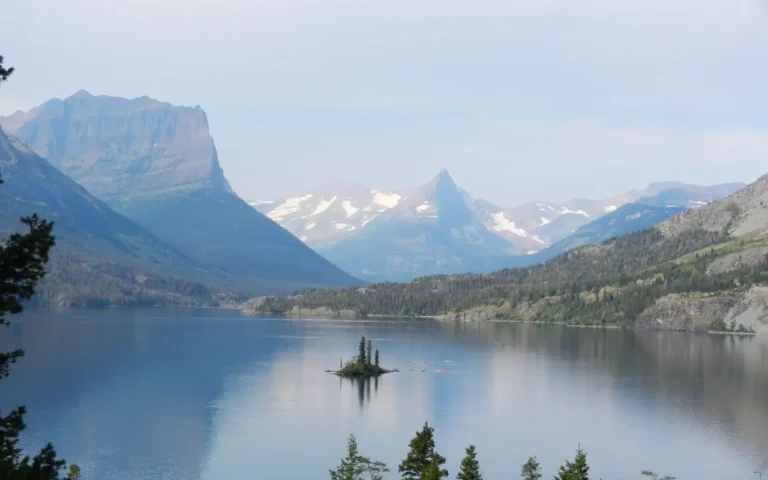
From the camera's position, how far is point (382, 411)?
114 m

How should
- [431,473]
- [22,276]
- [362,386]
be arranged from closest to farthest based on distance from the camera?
[22,276] < [431,473] < [362,386]

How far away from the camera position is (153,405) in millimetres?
115938

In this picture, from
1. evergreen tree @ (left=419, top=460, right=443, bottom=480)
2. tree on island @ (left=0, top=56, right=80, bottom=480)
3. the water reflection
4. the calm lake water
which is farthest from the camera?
the water reflection

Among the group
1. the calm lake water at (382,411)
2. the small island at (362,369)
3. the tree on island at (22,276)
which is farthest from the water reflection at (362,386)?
the tree on island at (22,276)

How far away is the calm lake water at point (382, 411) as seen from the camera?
86062 mm


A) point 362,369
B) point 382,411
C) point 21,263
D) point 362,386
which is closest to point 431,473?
point 21,263

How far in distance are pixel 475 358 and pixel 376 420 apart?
255 feet

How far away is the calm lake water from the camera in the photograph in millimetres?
86062

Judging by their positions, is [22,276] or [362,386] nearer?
[22,276]

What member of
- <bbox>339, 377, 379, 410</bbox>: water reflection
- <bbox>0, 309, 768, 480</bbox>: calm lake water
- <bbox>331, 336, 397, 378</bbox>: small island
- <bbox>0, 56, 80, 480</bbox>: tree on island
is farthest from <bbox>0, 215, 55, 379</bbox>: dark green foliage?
<bbox>331, 336, 397, 378</bbox>: small island

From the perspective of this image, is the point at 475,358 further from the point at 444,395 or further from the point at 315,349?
the point at 444,395

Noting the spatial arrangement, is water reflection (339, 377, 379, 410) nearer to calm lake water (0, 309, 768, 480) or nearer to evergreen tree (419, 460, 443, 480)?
calm lake water (0, 309, 768, 480)

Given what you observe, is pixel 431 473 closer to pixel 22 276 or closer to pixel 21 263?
pixel 22 276

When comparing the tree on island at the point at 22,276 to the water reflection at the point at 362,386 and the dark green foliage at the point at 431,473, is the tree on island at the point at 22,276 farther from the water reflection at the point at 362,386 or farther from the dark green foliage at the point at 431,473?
the water reflection at the point at 362,386
